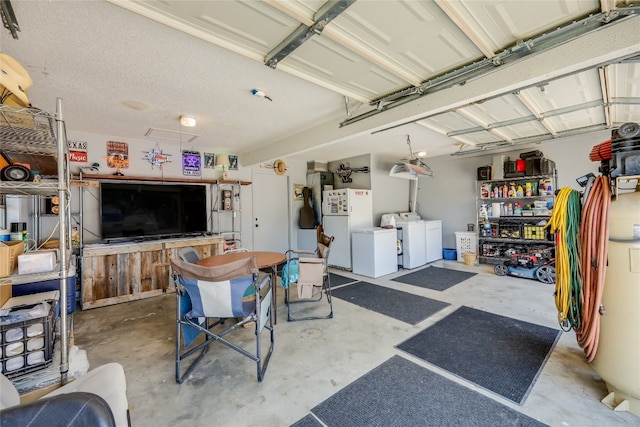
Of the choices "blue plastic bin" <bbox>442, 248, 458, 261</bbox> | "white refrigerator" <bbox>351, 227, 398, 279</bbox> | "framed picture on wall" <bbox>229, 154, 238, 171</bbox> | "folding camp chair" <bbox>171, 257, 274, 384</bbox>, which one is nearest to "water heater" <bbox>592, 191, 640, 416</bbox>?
"folding camp chair" <bbox>171, 257, 274, 384</bbox>

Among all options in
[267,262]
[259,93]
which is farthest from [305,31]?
[267,262]

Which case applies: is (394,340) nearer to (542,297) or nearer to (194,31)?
(542,297)

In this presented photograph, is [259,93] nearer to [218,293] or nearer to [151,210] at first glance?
[218,293]

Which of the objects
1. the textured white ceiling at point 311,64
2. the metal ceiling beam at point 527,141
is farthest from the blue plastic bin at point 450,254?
the textured white ceiling at point 311,64

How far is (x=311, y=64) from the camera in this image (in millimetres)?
2070

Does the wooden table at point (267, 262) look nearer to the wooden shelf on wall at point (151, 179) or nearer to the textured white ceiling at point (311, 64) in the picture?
the textured white ceiling at point (311, 64)

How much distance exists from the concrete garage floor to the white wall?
2786 mm

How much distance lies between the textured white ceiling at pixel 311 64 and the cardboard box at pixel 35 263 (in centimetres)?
137

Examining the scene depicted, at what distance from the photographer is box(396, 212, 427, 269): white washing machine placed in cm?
556

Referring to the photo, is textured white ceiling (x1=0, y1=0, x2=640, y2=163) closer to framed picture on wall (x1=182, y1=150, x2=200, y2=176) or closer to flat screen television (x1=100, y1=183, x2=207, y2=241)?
flat screen television (x1=100, y1=183, x2=207, y2=241)

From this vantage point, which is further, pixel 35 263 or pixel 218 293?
pixel 218 293

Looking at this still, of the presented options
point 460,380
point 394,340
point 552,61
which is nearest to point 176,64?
point 552,61

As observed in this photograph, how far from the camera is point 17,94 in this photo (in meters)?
1.37

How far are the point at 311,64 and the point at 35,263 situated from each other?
6.89ft
